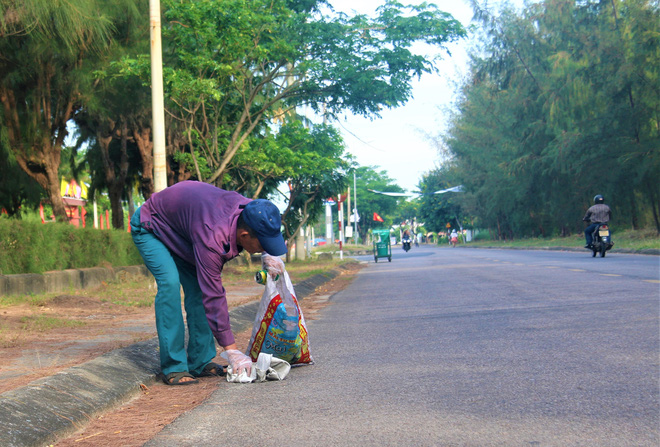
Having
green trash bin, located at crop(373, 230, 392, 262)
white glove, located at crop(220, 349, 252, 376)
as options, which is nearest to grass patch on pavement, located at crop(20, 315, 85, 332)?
white glove, located at crop(220, 349, 252, 376)

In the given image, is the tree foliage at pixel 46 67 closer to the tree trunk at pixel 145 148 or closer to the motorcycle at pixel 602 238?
the tree trunk at pixel 145 148

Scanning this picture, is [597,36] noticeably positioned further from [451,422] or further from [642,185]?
[451,422]

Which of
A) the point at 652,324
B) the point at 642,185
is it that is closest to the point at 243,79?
the point at 652,324

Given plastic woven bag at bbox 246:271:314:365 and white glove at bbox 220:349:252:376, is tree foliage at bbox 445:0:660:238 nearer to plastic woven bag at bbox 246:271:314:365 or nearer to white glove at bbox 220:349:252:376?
plastic woven bag at bbox 246:271:314:365

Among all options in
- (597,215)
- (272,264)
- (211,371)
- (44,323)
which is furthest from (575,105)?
(211,371)

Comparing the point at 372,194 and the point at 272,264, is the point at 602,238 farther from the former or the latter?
the point at 372,194

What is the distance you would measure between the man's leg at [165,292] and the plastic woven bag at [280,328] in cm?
67

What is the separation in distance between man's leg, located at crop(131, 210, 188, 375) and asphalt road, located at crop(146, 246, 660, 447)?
19.0 inches

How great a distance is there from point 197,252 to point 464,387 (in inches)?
72.0

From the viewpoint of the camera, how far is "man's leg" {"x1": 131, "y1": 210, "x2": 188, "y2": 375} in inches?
192

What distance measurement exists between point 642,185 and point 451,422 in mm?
28135

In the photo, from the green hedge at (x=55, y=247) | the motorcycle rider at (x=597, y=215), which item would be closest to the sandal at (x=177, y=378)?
the green hedge at (x=55, y=247)

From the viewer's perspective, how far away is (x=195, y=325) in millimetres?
5203

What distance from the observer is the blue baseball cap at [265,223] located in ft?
14.3
